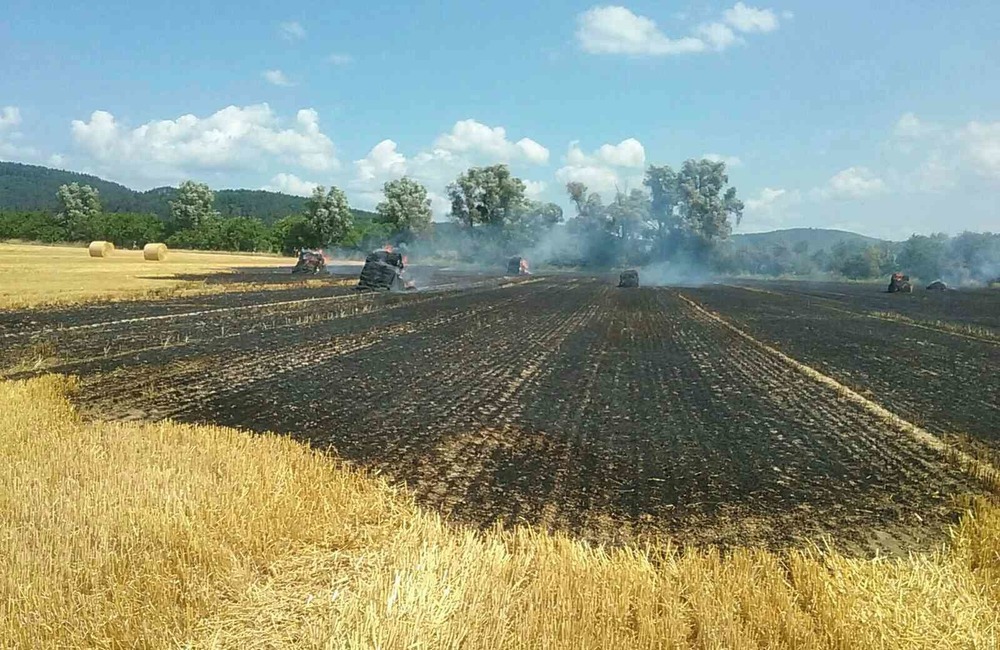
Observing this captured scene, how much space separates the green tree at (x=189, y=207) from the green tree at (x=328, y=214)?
21.5 m

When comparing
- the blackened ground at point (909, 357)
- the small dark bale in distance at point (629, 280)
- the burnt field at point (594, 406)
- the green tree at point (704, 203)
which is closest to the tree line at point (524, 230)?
the green tree at point (704, 203)

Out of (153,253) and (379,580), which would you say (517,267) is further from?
(379,580)

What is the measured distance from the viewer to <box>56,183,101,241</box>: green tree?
10131 centimetres

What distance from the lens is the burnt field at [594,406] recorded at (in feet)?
21.6

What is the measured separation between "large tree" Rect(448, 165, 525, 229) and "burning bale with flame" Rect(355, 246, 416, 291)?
6821cm

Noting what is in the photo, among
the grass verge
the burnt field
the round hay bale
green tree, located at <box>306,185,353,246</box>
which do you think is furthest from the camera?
green tree, located at <box>306,185,353,246</box>

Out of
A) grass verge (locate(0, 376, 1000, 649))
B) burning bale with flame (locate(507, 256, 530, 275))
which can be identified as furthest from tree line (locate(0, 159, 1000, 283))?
grass verge (locate(0, 376, 1000, 649))

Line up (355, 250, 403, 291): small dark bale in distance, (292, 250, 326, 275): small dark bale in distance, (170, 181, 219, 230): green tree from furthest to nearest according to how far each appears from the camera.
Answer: (170, 181, 219, 230): green tree → (292, 250, 326, 275): small dark bale in distance → (355, 250, 403, 291): small dark bale in distance

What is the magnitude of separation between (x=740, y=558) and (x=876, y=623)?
1007 millimetres

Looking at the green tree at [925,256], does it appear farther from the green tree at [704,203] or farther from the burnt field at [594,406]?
the burnt field at [594,406]

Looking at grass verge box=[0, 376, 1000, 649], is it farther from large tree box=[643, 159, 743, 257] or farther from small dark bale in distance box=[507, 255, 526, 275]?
large tree box=[643, 159, 743, 257]

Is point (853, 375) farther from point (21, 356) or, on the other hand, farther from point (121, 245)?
point (121, 245)

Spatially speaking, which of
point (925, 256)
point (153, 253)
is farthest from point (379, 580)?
point (925, 256)

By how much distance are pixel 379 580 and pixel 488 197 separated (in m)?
101
